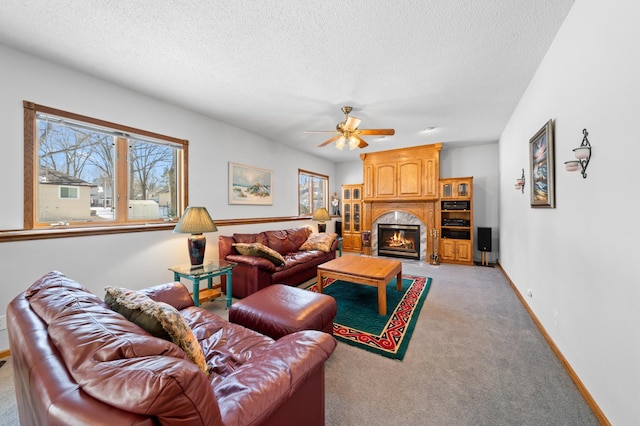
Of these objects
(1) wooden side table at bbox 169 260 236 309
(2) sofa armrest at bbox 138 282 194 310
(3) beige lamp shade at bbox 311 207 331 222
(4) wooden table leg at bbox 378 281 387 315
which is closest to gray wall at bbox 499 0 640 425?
(4) wooden table leg at bbox 378 281 387 315

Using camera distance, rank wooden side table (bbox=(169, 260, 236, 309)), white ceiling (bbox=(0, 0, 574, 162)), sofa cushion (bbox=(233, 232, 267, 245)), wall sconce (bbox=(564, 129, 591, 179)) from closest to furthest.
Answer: wall sconce (bbox=(564, 129, 591, 179))
white ceiling (bbox=(0, 0, 574, 162))
wooden side table (bbox=(169, 260, 236, 309))
sofa cushion (bbox=(233, 232, 267, 245))

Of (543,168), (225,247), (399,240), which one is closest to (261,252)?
(225,247)

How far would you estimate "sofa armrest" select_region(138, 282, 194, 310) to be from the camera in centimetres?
188

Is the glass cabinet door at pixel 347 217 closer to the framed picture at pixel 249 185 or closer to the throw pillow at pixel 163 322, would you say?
the framed picture at pixel 249 185

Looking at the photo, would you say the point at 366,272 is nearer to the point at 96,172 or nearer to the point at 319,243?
the point at 319,243

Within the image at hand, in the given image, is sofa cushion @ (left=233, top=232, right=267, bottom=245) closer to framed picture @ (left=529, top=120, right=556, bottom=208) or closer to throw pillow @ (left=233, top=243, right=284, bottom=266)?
throw pillow @ (left=233, top=243, right=284, bottom=266)

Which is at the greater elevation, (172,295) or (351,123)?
(351,123)

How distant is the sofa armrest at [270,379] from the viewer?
2.81 ft

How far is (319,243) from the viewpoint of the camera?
4.49 meters

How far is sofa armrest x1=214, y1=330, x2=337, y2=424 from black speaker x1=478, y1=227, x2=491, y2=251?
497cm

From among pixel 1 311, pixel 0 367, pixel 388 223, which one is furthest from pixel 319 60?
Answer: pixel 388 223

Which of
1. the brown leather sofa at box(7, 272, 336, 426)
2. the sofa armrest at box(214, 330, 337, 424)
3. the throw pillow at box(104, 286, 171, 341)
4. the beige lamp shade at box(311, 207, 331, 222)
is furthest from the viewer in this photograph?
the beige lamp shade at box(311, 207, 331, 222)

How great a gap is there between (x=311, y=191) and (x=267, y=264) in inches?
139


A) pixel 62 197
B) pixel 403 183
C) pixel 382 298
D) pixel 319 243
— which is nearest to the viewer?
pixel 62 197
